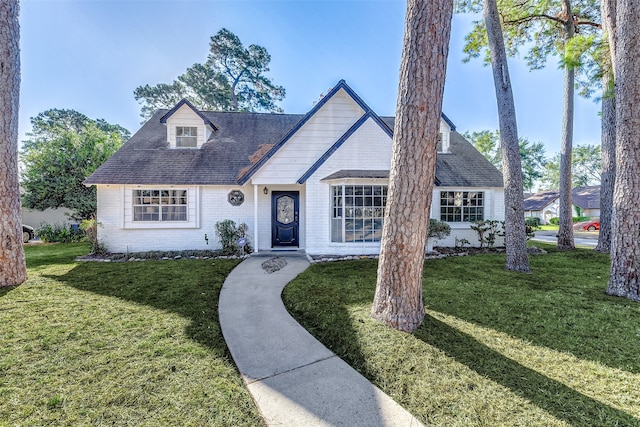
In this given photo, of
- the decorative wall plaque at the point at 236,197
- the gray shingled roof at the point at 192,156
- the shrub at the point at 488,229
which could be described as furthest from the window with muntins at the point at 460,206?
the decorative wall plaque at the point at 236,197

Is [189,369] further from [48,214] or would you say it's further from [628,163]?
[48,214]

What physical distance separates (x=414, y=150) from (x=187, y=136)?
11.0 metres

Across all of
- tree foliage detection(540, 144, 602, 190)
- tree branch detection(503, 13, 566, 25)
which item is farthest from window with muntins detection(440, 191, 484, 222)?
tree foliage detection(540, 144, 602, 190)

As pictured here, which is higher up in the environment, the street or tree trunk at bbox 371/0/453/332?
tree trunk at bbox 371/0/453/332

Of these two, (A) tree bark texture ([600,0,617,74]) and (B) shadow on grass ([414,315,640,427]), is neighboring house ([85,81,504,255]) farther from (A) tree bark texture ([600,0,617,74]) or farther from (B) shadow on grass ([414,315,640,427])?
(B) shadow on grass ([414,315,640,427])

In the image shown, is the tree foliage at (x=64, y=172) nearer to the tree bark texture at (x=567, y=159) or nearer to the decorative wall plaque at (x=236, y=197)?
the decorative wall plaque at (x=236, y=197)

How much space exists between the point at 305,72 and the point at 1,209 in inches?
502

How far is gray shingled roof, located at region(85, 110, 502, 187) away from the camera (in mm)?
9789

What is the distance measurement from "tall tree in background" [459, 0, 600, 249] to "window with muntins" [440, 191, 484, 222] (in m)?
3.35

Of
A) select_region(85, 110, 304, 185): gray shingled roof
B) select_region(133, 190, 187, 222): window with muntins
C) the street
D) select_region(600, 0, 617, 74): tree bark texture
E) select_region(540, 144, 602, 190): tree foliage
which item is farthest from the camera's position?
select_region(540, 144, 602, 190): tree foliage

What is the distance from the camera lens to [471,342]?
10.5 ft

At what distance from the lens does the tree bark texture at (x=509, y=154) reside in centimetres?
688

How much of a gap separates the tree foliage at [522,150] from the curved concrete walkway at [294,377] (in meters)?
37.6

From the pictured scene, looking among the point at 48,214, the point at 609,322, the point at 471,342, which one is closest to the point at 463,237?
the point at 609,322
